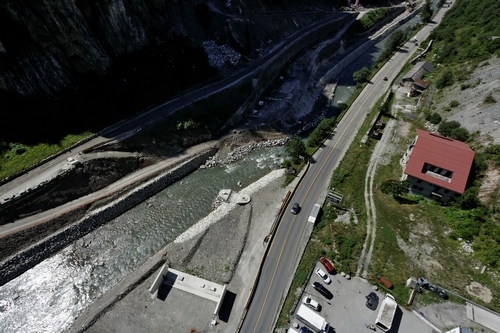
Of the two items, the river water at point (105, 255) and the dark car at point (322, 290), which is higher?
the river water at point (105, 255)

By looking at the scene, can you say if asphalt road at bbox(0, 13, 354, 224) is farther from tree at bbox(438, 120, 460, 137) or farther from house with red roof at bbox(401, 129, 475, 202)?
tree at bbox(438, 120, 460, 137)

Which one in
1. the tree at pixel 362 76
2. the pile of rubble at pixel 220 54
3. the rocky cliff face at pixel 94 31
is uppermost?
the rocky cliff face at pixel 94 31

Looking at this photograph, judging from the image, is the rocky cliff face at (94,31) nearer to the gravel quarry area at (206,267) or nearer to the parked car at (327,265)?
the gravel quarry area at (206,267)

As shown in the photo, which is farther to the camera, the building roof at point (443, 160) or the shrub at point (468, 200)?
the building roof at point (443, 160)

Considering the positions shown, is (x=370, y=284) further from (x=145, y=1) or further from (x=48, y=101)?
(x=145, y=1)

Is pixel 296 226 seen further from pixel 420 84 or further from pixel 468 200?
pixel 420 84

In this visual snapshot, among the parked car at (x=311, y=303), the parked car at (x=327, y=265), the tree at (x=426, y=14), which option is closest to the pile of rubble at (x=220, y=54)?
the parked car at (x=327, y=265)
